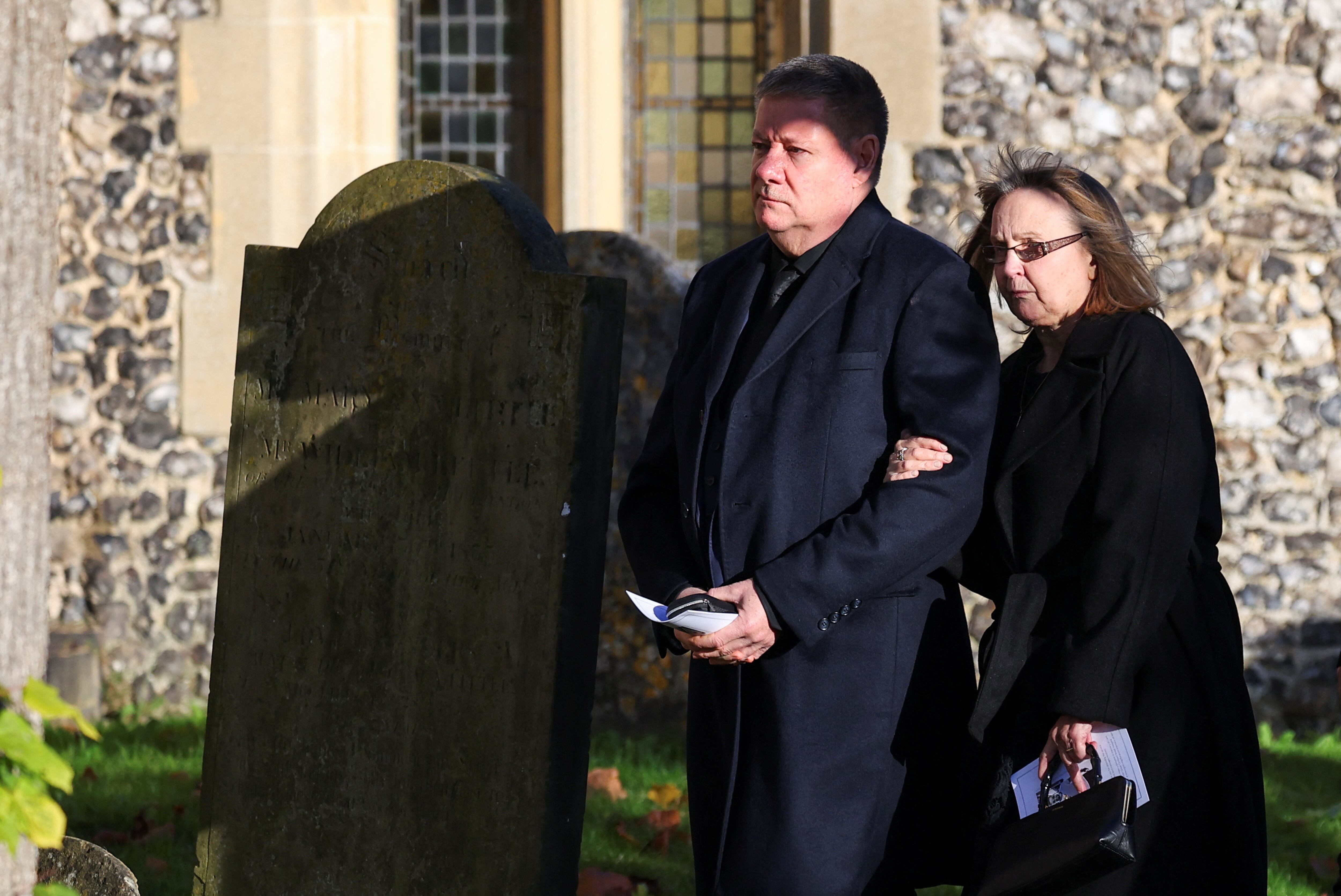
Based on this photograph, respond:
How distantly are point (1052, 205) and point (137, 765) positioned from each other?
3.70 metres

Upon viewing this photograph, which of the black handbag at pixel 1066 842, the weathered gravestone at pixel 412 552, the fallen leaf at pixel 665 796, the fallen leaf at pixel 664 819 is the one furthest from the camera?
the fallen leaf at pixel 665 796

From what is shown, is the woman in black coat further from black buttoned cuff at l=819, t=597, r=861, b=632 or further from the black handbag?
black buttoned cuff at l=819, t=597, r=861, b=632

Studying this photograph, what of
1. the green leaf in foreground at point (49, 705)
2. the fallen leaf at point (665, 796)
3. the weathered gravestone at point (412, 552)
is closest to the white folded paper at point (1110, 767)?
the weathered gravestone at point (412, 552)

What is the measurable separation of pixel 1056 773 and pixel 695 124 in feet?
15.3

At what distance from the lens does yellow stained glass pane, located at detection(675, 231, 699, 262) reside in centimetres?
645

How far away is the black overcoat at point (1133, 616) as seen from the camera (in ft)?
7.21

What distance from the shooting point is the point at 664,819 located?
397 cm

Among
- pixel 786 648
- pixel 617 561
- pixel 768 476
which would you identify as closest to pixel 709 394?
pixel 768 476

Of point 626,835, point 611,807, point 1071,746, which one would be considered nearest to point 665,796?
point 611,807

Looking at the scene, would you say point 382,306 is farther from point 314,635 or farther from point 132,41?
point 132,41

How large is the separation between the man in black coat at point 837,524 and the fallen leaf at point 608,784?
184 centimetres

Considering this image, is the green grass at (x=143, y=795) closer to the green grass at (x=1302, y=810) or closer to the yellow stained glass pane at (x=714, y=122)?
the green grass at (x=1302, y=810)

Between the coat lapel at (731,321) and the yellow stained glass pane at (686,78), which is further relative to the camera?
the yellow stained glass pane at (686,78)

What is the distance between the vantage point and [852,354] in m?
2.34
